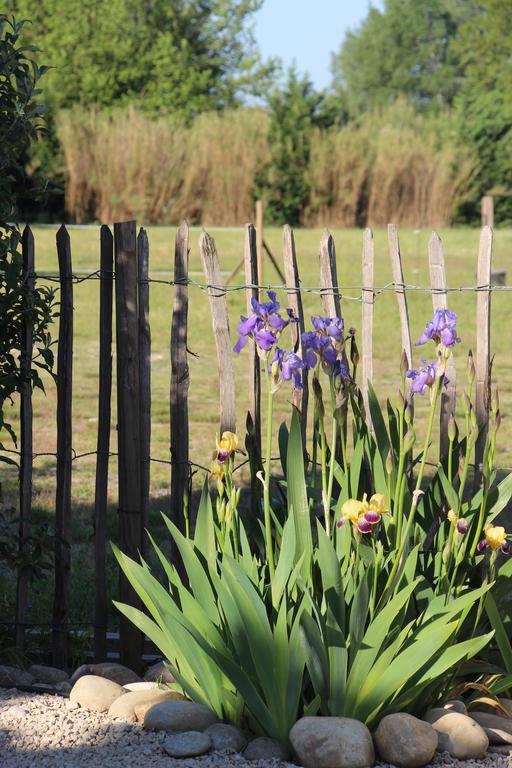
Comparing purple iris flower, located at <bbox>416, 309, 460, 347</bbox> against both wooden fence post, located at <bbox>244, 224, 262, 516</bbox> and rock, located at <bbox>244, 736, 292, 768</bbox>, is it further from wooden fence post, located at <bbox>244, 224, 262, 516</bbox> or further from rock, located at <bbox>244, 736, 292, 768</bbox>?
rock, located at <bbox>244, 736, 292, 768</bbox>

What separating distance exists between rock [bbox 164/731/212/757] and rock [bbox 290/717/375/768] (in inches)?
8.5

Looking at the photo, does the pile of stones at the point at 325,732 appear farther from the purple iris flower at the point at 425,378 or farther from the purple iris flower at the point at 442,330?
the purple iris flower at the point at 442,330

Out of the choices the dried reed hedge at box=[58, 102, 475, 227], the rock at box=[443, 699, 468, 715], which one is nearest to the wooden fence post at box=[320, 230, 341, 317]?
the rock at box=[443, 699, 468, 715]

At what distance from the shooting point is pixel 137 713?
2.70 meters

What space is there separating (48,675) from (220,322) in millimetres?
1269


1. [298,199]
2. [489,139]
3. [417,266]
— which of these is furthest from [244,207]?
[489,139]

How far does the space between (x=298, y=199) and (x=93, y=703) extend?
1853 centimetres

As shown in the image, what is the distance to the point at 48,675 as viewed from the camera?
329cm

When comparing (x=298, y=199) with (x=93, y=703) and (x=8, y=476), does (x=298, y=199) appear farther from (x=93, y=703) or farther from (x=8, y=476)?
(x=93, y=703)

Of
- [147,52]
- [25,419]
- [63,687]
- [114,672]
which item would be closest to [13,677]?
[63,687]

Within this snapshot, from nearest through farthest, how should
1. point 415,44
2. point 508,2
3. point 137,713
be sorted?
1. point 137,713
2. point 508,2
3. point 415,44

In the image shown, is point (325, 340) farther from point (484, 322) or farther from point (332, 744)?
point (332, 744)

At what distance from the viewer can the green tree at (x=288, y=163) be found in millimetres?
20609

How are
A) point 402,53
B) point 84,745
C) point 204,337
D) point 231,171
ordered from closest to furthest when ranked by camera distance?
point 84,745
point 204,337
point 231,171
point 402,53
